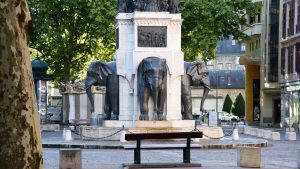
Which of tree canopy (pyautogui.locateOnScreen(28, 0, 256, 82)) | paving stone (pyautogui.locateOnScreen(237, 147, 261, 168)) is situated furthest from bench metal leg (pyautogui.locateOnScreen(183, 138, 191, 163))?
tree canopy (pyautogui.locateOnScreen(28, 0, 256, 82))

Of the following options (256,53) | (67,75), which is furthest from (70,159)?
(256,53)

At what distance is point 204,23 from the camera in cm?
5988

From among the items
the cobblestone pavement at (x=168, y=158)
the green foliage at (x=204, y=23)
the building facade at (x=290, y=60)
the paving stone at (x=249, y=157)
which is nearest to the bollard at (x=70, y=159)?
the cobblestone pavement at (x=168, y=158)

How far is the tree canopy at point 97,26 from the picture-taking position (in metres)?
59.4

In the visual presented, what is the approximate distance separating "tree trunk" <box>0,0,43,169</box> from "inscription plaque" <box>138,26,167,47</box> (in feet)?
78.4

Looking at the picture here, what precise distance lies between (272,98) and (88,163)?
187 ft

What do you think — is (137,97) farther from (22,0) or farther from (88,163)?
(22,0)

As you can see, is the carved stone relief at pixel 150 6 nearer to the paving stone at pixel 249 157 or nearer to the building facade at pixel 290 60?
the paving stone at pixel 249 157

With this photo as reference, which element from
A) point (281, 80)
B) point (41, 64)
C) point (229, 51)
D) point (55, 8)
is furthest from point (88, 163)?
point (229, 51)

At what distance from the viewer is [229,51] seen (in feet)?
502

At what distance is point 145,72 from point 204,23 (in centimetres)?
2888

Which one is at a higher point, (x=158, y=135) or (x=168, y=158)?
(x=158, y=135)

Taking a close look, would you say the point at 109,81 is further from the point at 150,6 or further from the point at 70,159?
the point at 70,159

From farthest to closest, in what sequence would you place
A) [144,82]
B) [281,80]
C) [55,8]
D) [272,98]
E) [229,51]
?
[229,51] → [272,98] → [281,80] → [55,8] → [144,82]
